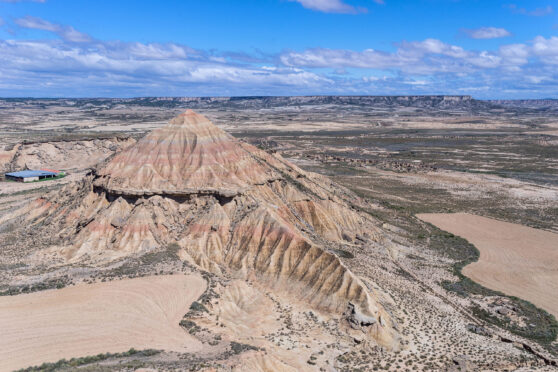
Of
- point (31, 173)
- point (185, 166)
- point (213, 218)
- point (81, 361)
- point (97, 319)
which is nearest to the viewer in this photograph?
point (81, 361)

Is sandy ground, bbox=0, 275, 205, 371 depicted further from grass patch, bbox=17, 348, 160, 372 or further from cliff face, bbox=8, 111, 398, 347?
cliff face, bbox=8, 111, 398, 347

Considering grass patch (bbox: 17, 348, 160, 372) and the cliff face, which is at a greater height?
the cliff face

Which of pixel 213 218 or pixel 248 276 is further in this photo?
pixel 213 218

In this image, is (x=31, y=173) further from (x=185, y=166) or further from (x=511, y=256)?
(x=511, y=256)

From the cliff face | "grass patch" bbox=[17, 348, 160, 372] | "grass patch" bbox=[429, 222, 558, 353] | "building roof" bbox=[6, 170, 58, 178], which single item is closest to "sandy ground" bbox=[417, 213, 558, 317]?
"grass patch" bbox=[429, 222, 558, 353]

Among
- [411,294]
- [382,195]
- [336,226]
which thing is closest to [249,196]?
[336,226]

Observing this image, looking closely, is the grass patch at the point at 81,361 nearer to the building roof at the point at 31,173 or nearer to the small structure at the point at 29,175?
the small structure at the point at 29,175

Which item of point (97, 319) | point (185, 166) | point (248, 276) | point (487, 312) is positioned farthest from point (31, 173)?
point (487, 312)

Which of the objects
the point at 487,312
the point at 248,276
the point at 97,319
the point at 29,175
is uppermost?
the point at 97,319
